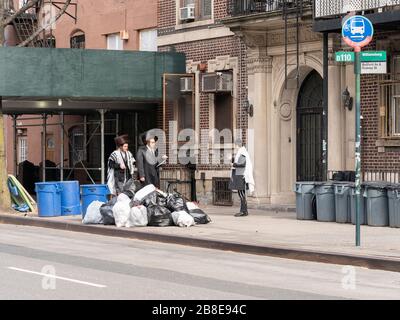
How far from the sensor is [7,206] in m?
Result: 21.8

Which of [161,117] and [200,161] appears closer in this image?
[200,161]

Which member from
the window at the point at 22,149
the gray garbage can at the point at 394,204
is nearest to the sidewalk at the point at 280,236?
the gray garbage can at the point at 394,204

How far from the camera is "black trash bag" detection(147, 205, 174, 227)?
1744 centimetres

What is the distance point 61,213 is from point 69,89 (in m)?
4.36

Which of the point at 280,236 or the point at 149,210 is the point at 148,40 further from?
the point at 280,236

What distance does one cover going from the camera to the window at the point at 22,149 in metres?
33.2

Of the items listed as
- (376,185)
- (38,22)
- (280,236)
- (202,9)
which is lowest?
(280,236)

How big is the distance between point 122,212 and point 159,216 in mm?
772

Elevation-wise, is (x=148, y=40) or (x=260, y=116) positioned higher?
(x=148, y=40)

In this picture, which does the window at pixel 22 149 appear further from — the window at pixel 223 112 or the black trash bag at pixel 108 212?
the black trash bag at pixel 108 212

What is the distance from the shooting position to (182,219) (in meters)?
17.3

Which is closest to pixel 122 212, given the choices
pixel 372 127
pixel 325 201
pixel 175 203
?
Result: pixel 175 203

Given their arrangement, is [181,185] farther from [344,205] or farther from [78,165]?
[344,205]

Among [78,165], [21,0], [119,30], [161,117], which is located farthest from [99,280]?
[21,0]
